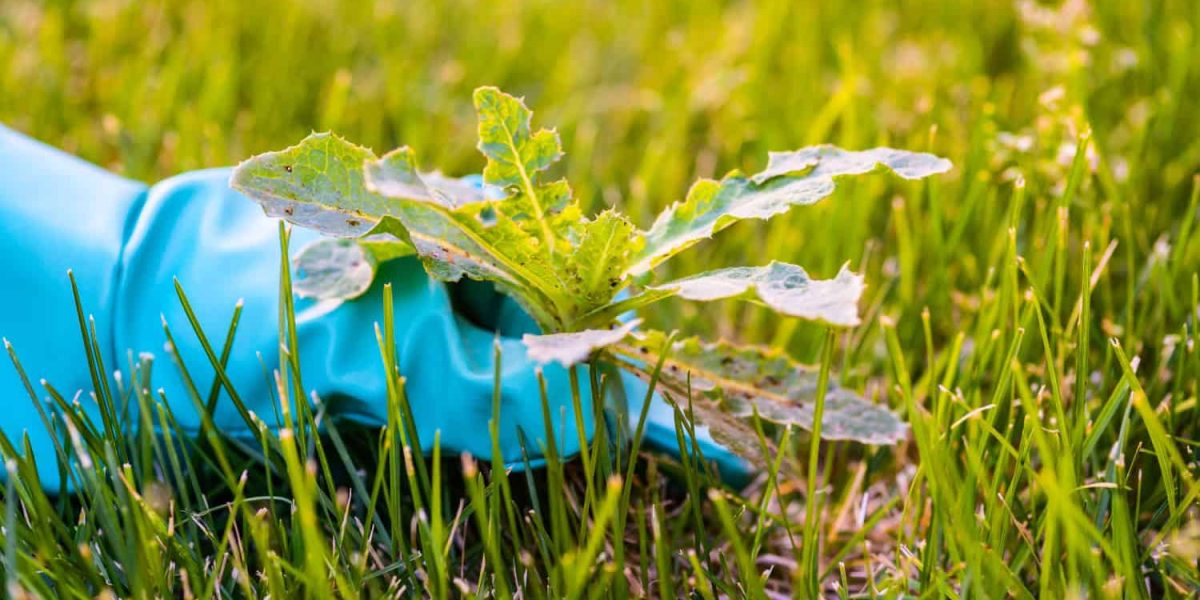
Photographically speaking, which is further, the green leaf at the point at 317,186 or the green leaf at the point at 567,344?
the green leaf at the point at 317,186

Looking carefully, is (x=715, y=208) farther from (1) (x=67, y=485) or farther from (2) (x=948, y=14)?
(2) (x=948, y=14)

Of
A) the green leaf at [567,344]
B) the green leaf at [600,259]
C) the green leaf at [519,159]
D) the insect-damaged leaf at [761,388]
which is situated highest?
the green leaf at [519,159]

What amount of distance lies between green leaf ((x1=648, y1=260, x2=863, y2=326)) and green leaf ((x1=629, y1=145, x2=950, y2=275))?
0.17ft

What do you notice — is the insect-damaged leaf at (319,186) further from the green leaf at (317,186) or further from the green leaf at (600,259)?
the green leaf at (600,259)

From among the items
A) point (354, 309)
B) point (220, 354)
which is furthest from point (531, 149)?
point (220, 354)

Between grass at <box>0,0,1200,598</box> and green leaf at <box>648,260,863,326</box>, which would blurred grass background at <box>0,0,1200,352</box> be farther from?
green leaf at <box>648,260,863,326</box>

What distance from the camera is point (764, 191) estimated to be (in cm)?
108

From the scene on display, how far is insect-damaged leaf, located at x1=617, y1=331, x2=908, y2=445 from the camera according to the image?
3.63ft

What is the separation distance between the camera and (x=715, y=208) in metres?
1.08

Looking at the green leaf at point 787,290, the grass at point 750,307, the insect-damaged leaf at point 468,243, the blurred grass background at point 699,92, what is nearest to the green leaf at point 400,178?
the insect-damaged leaf at point 468,243

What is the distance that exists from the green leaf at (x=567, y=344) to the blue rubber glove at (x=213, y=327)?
0.53 ft

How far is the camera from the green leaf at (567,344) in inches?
33.3

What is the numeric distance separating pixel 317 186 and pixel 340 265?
0.13 meters

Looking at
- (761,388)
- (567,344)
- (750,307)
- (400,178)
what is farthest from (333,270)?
(750,307)
